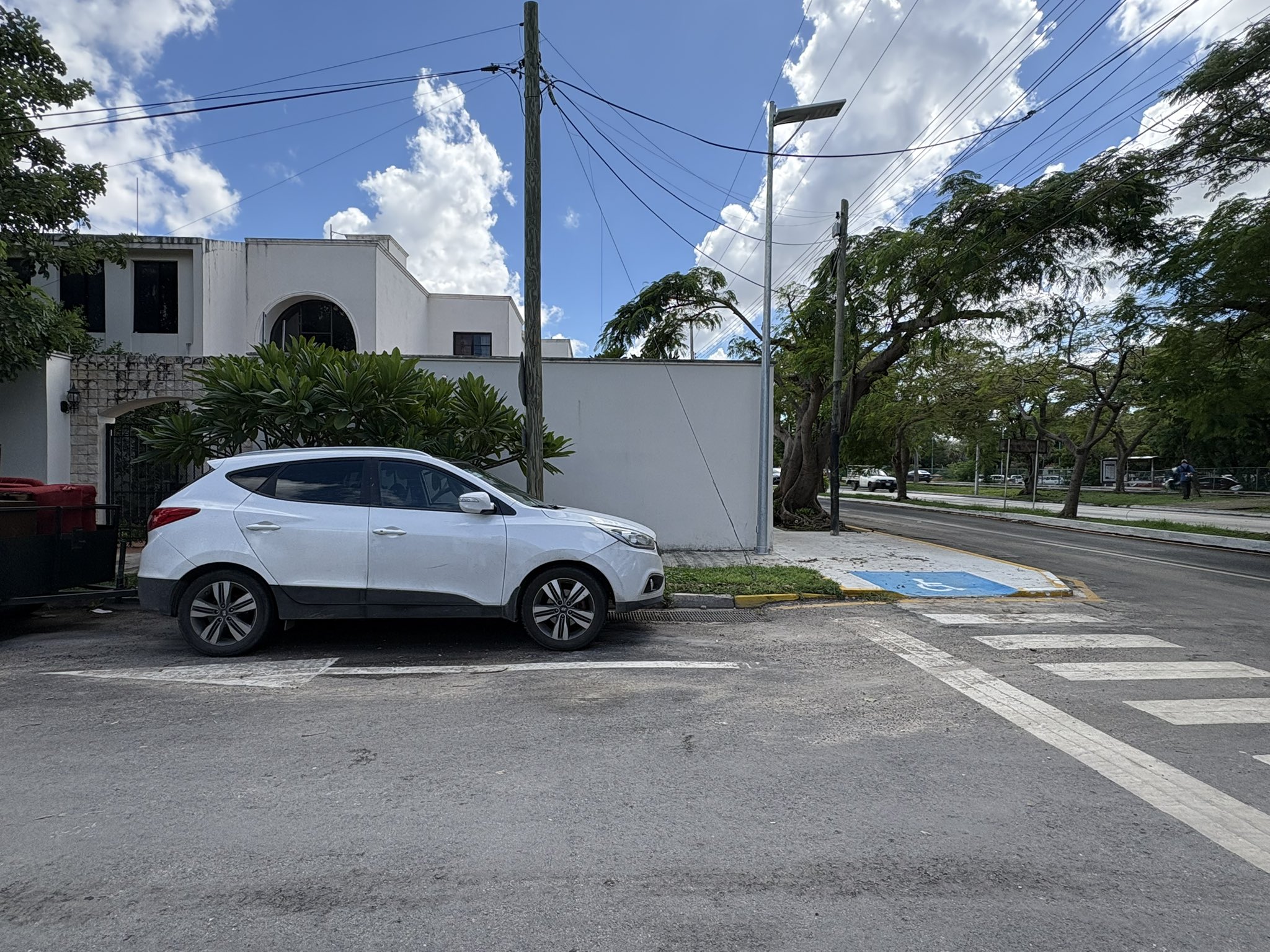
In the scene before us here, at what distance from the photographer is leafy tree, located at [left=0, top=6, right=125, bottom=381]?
11094mm

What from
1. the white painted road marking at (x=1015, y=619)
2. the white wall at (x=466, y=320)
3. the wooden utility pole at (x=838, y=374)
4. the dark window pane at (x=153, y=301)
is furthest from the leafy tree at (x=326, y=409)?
the white wall at (x=466, y=320)

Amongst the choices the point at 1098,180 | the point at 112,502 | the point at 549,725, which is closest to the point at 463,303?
the point at 112,502

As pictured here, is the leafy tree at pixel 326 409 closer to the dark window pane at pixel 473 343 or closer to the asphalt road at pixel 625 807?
the asphalt road at pixel 625 807

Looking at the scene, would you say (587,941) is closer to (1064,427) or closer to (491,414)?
(491,414)

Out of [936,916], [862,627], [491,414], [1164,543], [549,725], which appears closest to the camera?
[936,916]

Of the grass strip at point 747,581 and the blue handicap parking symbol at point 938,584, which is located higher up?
the grass strip at point 747,581

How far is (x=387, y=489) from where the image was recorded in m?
6.44

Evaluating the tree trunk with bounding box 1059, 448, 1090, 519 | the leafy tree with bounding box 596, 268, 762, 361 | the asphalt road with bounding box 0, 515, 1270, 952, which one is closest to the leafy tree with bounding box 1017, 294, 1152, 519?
the tree trunk with bounding box 1059, 448, 1090, 519

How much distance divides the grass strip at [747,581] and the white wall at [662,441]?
2.29 meters

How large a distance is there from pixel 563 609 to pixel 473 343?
17.3 meters

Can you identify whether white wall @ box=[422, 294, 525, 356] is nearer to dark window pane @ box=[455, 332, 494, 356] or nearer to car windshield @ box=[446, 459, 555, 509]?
dark window pane @ box=[455, 332, 494, 356]

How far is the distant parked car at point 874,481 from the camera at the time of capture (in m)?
54.2

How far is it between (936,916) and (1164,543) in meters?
19.6

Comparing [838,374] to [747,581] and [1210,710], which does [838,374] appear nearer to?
[747,581]
